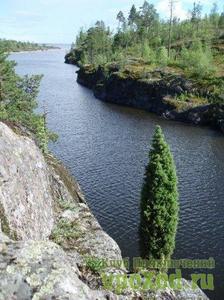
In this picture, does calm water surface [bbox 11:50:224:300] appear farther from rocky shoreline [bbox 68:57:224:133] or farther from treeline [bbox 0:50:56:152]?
treeline [bbox 0:50:56:152]

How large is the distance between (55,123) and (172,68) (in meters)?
49.2

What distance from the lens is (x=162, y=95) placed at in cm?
10781

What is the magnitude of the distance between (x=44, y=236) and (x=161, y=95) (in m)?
86.4

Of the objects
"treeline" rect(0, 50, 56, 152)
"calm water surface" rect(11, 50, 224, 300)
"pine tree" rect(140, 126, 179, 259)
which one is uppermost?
"treeline" rect(0, 50, 56, 152)

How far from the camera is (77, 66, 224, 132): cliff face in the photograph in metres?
95.2

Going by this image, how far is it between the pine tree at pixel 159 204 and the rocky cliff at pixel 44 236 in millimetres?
5601

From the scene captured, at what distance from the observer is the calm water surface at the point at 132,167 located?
1736 inches

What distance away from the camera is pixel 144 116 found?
10388 cm

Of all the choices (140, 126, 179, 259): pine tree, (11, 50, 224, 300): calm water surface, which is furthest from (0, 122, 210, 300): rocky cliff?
(11, 50, 224, 300): calm water surface

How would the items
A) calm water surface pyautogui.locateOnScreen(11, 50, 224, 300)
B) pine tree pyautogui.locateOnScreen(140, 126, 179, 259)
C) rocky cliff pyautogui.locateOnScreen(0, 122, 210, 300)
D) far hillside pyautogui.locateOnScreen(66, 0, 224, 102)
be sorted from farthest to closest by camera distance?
far hillside pyautogui.locateOnScreen(66, 0, 224, 102) → calm water surface pyautogui.locateOnScreen(11, 50, 224, 300) → pine tree pyautogui.locateOnScreen(140, 126, 179, 259) → rocky cliff pyautogui.locateOnScreen(0, 122, 210, 300)

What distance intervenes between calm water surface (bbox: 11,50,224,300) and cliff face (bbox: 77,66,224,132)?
4.04 meters

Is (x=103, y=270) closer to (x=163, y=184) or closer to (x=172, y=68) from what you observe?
(x=163, y=184)

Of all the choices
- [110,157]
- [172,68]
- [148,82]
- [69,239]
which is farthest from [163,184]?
[172,68]

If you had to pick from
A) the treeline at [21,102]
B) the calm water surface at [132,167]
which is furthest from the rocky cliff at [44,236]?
the calm water surface at [132,167]
